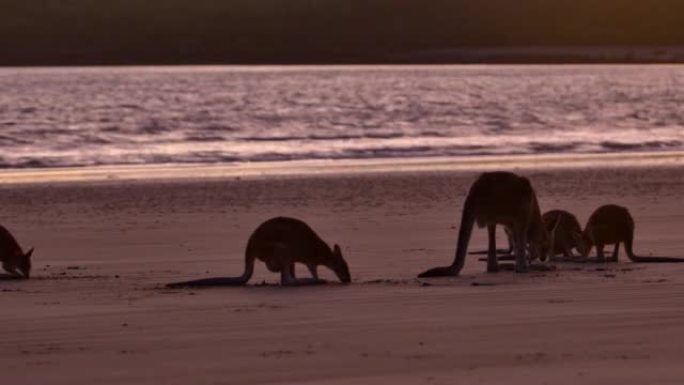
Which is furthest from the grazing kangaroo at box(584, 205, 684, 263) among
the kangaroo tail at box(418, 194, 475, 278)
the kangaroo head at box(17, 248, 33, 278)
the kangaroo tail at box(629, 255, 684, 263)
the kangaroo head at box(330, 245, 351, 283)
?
the kangaroo head at box(17, 248, 33, 278)

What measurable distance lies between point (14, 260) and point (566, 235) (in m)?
3.78

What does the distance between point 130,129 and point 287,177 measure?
22.4 meters

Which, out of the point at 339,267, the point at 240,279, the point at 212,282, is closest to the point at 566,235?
the point at 339,267

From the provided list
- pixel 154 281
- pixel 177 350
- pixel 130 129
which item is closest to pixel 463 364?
pixel 177 350

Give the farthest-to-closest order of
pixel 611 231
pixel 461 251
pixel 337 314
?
pixel 611 231
pixel 461 251
pixel 337 314

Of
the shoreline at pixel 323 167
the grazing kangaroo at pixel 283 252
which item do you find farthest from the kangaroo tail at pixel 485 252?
the shoreline at pixel 323 167

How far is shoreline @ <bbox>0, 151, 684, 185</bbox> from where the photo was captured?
79.2ft

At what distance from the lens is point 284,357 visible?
25.6 feet

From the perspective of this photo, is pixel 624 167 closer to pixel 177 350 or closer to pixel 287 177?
pixel 287 177

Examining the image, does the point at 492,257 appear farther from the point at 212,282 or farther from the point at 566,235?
the point at 212,282

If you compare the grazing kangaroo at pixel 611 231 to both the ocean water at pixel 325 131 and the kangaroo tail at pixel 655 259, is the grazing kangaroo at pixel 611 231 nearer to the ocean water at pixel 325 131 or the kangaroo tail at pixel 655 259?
the kangaroo tail at pixel 655 259

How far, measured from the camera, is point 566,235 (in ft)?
40.1

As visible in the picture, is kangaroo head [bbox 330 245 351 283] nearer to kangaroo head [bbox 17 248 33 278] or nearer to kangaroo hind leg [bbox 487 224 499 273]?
kangaroo hind leg [bbox 487 224 499 273]

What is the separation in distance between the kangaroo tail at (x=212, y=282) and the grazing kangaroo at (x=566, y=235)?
251 cm
